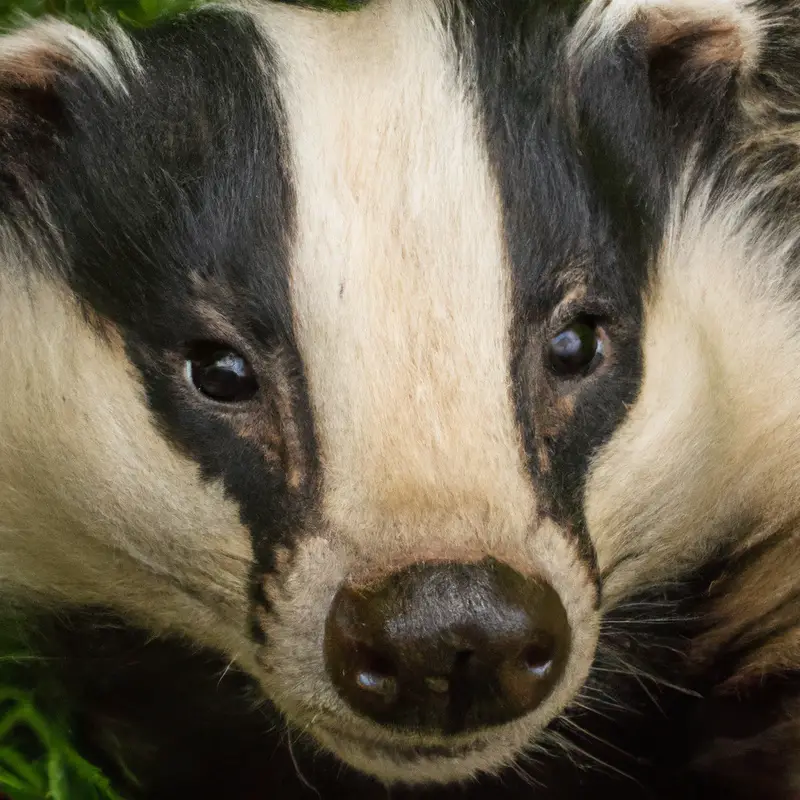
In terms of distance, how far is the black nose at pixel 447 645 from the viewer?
1263 millimetres

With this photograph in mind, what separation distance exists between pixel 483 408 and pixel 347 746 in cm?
42

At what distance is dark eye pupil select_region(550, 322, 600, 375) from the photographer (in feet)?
5.12

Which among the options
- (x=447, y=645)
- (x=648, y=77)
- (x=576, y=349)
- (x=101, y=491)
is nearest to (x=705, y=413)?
(x=576, y=349)

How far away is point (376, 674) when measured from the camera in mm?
1305

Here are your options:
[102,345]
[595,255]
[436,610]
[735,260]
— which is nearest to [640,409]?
[595,255]

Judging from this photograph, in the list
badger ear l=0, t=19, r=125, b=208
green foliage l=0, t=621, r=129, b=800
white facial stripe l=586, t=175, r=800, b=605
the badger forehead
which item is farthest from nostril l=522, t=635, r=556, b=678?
badger ear l=0, t=19, r=125, b=208

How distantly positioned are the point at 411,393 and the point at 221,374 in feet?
0.88

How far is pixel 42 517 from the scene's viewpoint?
5.71 feet

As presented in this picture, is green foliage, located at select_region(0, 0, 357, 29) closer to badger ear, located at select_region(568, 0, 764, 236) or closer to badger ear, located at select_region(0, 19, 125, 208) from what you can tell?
badger ear, located at select_region(0, 19, 125, 208)

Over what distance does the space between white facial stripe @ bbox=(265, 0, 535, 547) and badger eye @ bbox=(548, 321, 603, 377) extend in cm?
11

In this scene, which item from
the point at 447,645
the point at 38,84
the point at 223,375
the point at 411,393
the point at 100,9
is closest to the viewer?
the point at 447,645

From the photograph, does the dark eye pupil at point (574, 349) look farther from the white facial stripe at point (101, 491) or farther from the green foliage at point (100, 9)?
the green foliage at point (100, 9)

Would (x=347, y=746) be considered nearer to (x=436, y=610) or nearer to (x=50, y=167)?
(x=436, y=610)

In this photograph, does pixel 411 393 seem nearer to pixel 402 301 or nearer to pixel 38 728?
Result: pixel 402 301
